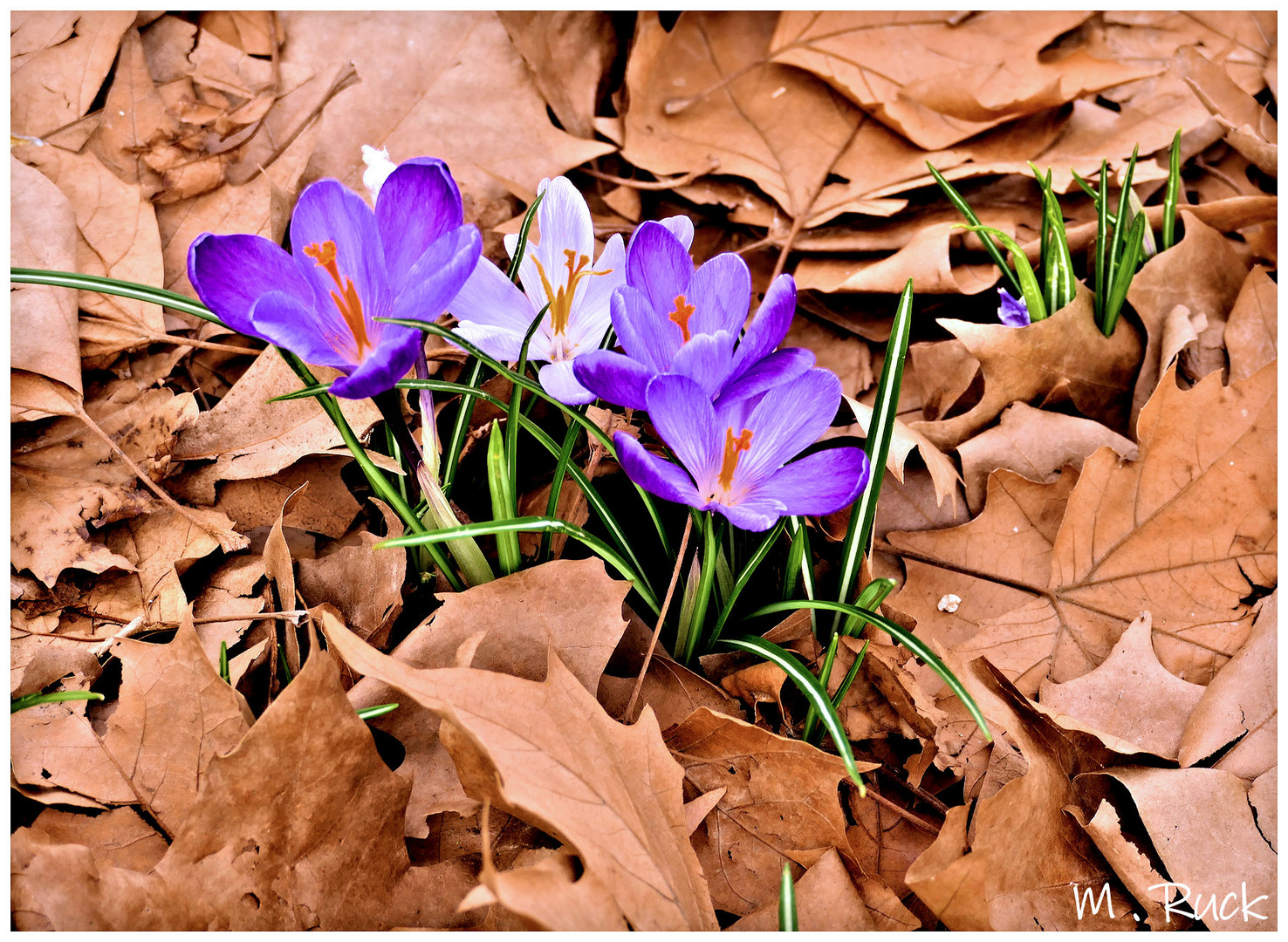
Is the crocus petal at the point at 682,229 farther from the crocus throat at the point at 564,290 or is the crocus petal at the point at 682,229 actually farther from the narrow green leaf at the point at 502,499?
the narrow green leaf at the point at 502,499

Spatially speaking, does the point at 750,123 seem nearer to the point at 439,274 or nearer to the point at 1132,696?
the point at 439,274

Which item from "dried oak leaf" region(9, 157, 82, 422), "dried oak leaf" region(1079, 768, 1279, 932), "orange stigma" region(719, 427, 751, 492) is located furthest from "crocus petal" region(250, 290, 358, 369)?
"dried oak leaf" region(1079, 768, 1279, 932)

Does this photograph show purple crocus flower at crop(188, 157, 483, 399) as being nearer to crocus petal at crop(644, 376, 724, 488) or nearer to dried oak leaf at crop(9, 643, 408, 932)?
crocus petal at crop(644, 376, 724, 488)

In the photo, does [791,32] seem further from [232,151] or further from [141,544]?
[141,544]

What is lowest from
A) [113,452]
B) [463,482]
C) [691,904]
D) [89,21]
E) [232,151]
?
[691,904]

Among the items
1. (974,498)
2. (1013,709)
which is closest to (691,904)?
(1013,709)

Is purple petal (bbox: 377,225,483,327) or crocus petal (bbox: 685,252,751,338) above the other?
purple petal (bbox: 377,225,483,327)
